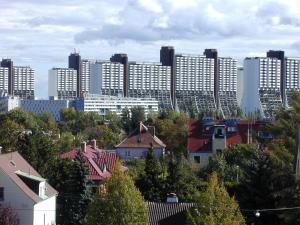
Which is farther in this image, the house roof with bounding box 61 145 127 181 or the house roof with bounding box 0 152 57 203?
the house roof with bounding box 61 145 127 181

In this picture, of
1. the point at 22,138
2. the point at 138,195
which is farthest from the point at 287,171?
the point at 22,138

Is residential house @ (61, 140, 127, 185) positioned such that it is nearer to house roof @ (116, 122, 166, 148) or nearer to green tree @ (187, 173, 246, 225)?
house roof @ (116, 122, 166, 148)

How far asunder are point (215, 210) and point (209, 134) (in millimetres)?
52353

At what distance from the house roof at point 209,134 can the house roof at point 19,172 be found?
37836mm

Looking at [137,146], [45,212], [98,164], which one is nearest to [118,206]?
[45,212]

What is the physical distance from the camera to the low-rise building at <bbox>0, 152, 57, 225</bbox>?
4619 centimetres

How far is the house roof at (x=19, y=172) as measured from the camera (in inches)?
1829

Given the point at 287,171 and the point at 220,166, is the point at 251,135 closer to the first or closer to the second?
the point at 220,166

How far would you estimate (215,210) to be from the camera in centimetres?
3859

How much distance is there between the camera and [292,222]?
42.1m

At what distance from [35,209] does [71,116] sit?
136 meters

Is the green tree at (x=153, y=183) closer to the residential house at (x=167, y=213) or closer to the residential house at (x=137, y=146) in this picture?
the residential house at (x=167, y=213)

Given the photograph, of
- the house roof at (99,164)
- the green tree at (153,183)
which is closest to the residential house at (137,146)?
the house roof at (99,164)

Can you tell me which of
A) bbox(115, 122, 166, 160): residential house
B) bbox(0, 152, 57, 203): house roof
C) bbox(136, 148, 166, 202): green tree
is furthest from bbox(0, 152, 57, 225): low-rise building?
bbox(115, 122, 166, 160): residential house
